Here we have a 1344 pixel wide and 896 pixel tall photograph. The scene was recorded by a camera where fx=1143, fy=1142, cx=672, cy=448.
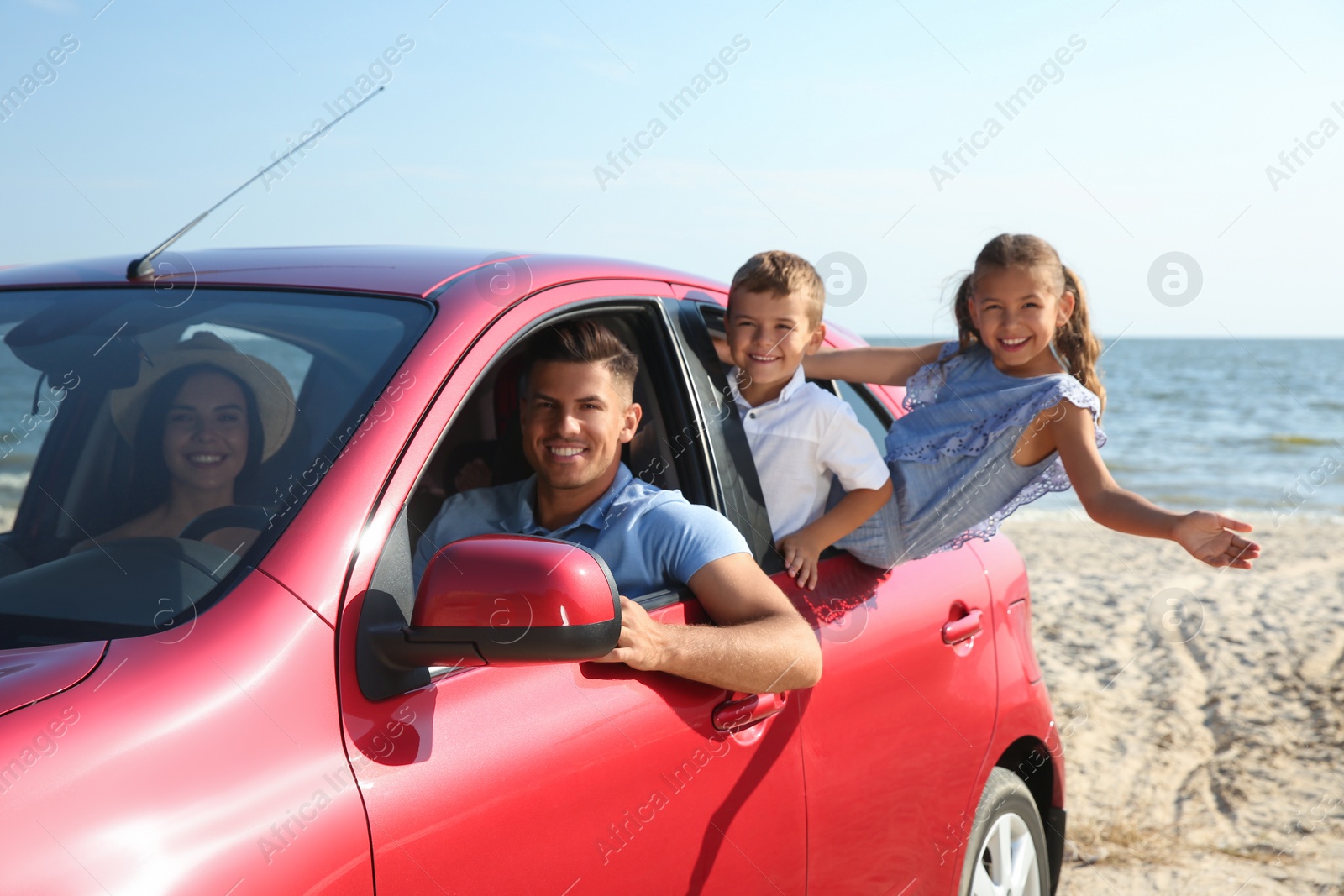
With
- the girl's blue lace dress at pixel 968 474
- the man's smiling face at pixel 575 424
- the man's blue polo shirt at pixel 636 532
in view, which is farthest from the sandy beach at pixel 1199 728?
the man's smiling face at pixel 575 424

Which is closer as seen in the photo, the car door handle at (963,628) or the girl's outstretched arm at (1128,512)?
the girl's outstretched arm at (1128,512)

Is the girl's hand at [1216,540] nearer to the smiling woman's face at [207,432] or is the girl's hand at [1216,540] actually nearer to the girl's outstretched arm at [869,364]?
the girl's outstretched arm at [869,364]

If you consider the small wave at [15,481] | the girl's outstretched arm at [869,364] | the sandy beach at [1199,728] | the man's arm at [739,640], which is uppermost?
the girl's outstretched arm at [869,364]

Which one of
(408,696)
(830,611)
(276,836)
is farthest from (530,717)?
(830,611)

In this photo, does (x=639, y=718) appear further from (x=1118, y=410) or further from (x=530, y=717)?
(x=1118, y=410)

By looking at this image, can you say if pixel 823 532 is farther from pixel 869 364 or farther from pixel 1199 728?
pixel 1199 728

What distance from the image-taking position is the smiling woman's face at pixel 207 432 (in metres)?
1.85

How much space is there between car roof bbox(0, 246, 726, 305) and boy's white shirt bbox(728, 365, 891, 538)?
1.99 feet

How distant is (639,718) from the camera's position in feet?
6.16

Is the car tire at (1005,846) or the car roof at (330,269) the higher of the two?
the car roof at (330,269)

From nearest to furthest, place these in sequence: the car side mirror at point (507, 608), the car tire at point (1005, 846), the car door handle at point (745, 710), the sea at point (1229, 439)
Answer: the car side mirror at point (507, 608)
the car door handle at point (745, 710)
the car tire at point (1005, 846)
the sea at point (1229, 439)

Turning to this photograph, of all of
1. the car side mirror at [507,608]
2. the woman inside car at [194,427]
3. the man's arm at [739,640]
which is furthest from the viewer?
the man's arm at [739,640]

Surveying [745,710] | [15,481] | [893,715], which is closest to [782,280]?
[893,715]

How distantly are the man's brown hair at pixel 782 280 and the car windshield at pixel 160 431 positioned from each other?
3.94 ft
